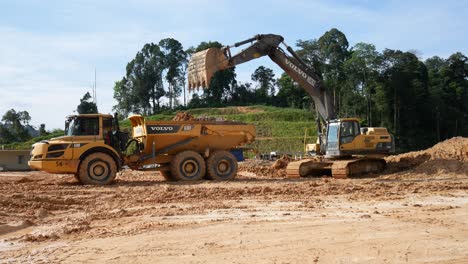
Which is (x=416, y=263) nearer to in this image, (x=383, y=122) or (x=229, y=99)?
(x=383, y=122)

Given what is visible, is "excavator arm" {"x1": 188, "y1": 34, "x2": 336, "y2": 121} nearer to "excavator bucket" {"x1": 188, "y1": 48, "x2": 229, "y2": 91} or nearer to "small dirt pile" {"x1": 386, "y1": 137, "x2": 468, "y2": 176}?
"excavator bucket" {"x1": 188, "y1": 48, "x2": 229, "y2": 91}

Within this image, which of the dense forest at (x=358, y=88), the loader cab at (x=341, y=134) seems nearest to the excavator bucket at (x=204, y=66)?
the loader cab at (x=341, y=134)

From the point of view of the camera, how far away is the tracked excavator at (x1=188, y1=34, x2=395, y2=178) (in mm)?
17891

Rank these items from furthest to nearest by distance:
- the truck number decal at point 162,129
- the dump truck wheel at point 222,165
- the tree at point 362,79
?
the tree at point 362,79, the dump truck wheel at point 222,165, the truck number decal at point 162,129

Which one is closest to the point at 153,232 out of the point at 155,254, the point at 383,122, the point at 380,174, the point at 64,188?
the point at 155,254

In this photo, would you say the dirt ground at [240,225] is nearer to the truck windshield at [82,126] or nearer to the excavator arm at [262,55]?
the truck windshield at [82,126]

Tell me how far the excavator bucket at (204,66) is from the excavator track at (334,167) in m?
4.53

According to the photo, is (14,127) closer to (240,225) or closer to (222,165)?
(222,165)

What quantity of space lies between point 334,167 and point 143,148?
672 centimetres

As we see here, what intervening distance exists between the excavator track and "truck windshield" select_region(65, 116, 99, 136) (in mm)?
7228

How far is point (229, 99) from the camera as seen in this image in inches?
2884

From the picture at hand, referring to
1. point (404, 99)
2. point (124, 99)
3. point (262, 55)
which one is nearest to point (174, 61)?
point (124, 99)

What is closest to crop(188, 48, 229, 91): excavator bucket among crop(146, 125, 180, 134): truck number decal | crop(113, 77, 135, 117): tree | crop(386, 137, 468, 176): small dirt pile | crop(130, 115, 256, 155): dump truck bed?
crop(130, 115, 256, 155): dump truck bed

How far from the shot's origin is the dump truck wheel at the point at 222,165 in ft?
57.5
